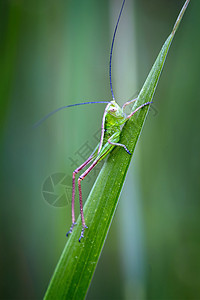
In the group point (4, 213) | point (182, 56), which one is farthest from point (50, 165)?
point (182, 56)

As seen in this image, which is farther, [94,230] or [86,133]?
[86,133]

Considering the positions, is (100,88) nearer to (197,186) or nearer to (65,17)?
(65,17)

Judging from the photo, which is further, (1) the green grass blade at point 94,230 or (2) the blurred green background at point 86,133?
(2) the blurred green background at point 86,133

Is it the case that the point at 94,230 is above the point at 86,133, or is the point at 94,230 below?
below

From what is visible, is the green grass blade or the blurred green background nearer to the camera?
the green grass blade
